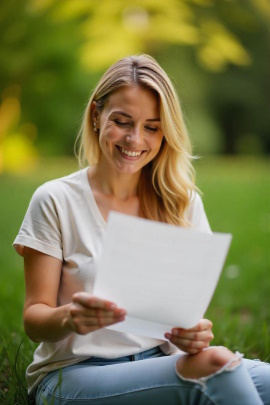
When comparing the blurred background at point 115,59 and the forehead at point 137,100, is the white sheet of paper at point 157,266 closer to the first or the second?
the forehead at point 137,100

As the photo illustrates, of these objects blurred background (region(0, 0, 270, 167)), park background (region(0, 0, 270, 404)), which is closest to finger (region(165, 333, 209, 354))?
park background (region(0, 0, 270, 404))

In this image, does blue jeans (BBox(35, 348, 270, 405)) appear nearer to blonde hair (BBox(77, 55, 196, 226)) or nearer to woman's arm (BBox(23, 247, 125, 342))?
woman's arm (BBox(23, 247, 125, 342))

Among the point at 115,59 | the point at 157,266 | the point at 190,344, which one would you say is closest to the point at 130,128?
the point at 157,266

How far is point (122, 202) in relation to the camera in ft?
7.11

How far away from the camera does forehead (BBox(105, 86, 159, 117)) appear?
200cm

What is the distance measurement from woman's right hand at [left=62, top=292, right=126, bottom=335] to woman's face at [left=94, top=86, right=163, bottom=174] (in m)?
0.57

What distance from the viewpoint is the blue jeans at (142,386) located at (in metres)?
1.69

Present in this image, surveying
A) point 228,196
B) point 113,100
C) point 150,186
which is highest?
point 113,100

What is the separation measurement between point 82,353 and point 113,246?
469 millimetres

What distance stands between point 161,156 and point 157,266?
0.69 meters

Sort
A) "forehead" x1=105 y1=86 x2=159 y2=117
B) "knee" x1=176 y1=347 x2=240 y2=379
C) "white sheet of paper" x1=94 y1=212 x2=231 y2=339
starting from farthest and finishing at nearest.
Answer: "forehead" x1=105 y1=86 x2=159 y2=117 < "knee" x1=176 y1=347 x2=240 y2=379 < "white sheet of paper" x1=94 y1=212 x2=231 y2=339

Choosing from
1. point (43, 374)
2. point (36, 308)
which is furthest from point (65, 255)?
point (43, 374)

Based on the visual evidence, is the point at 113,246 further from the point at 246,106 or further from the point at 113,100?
the point at 246,106

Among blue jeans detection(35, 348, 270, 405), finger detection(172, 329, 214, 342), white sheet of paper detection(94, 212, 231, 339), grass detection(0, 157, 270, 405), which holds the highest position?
white sheet of paper detection(94, 212, 231, 339)
